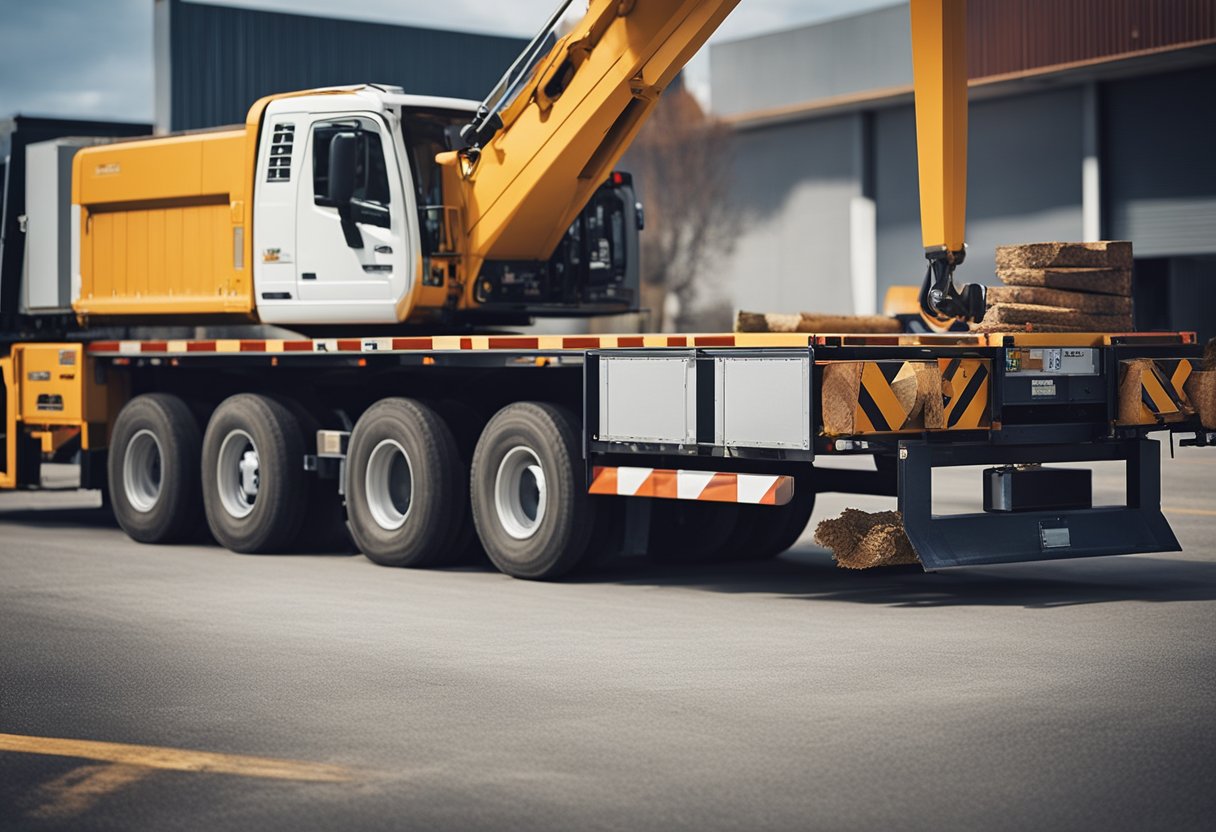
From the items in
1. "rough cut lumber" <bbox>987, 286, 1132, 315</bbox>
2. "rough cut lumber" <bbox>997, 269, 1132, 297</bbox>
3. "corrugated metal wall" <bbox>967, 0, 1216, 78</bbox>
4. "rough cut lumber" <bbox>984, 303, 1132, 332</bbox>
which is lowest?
"rough cut lumber" <bbox>984, 303, 1132, 332</bbox>

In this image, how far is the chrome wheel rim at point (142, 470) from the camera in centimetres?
1566

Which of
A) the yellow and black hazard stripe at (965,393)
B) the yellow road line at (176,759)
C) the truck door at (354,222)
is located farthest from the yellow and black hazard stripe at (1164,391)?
the yellow road line at (176,759)

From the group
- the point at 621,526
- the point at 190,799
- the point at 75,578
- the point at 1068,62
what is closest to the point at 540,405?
the point at 621,526

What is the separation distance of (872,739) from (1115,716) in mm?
1100

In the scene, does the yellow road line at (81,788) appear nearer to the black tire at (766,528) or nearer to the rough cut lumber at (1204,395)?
the black tire at (766,528)

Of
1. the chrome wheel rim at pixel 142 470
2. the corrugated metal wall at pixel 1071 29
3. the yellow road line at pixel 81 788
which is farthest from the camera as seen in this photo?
the corrugated metal wall at pixel 1071 29

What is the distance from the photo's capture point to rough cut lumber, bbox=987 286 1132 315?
1195 cm

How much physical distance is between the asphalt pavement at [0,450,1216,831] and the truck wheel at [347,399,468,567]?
0.48 meters

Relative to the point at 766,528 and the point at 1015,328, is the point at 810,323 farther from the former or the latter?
the point at 766,528

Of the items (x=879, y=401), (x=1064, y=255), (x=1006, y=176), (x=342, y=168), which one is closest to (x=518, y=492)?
(x=342, y=168)

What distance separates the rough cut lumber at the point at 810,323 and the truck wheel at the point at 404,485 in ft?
7.41

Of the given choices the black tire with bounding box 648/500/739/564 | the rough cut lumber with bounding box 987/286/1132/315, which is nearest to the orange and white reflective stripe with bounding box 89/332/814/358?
the rough cut lumber with bounding box 987/286/1132/315

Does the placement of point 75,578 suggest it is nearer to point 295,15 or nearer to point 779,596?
point 779,596

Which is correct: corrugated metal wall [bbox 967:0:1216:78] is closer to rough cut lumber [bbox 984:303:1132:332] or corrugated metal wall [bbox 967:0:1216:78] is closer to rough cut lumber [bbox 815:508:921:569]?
rough cut lumber [bbox 984:303:1132:332]
